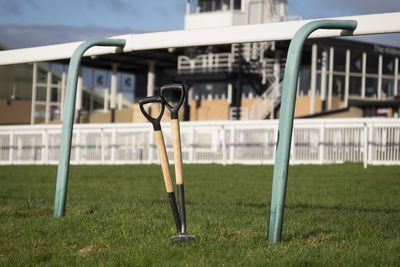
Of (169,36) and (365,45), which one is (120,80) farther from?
(169,36)

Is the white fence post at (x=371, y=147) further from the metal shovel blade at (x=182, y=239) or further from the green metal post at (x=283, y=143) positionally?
the metal shovel blade at (x=182, y=239)

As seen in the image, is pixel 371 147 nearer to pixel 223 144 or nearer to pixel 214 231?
pixel 223 144

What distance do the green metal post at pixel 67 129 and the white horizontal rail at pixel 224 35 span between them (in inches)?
15.6

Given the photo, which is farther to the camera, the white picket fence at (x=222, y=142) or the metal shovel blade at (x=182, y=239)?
the white picket fence at (x=222, y=142)

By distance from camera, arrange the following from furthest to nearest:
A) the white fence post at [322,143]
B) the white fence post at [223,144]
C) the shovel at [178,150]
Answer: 1. the white fence post at [223,144]
2. the white fence post at [322,143]
3. the shovel at [178,150]

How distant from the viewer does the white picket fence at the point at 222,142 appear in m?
16.3

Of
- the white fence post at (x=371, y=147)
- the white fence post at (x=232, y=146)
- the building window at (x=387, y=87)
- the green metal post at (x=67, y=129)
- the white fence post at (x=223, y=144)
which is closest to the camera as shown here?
the green metal post at (x=67, y=129)

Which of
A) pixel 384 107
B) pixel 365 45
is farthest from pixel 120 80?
pixel 384 107

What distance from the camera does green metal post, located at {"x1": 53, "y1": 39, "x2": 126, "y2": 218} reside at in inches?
241

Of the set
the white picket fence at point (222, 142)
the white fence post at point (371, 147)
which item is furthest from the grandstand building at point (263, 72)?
the white fence post at point (371, 147)

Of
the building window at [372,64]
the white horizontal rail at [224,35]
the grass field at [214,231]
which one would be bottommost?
the grass field at [214,231]

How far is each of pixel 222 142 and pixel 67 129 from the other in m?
12.4

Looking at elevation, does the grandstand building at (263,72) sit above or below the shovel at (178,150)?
above

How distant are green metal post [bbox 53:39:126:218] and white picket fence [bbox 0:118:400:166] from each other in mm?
10542
